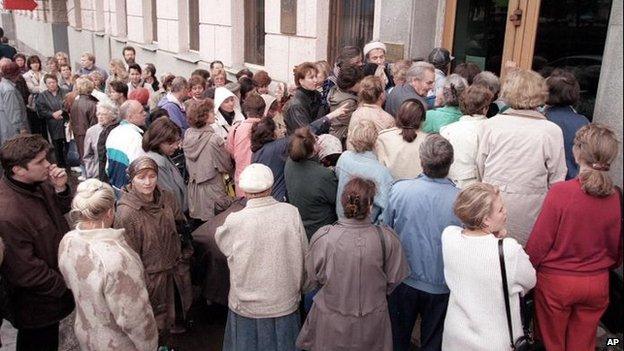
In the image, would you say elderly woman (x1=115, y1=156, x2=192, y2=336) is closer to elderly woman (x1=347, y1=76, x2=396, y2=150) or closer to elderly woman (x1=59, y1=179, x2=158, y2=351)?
elderly woman (x1=59, y1=179, x2=158, y2=351)

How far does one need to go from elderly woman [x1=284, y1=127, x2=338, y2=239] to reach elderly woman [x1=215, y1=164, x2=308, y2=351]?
54 cm

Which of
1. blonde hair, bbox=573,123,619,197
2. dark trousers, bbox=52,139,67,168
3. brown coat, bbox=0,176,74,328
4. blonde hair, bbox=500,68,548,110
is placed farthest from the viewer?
dark trousers, bbox=52,139,67,168

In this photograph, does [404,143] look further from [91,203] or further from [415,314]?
[91,203]

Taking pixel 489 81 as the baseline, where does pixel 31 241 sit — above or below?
below

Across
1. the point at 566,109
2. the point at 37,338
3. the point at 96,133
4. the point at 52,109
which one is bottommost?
the point at 37,338

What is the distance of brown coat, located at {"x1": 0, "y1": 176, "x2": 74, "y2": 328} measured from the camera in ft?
9.84

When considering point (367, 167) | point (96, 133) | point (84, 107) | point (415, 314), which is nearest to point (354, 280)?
point (415, 314)

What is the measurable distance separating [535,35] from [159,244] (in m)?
4.24

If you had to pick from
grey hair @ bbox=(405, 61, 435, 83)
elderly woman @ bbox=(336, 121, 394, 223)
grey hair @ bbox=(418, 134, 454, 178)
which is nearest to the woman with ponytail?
grey hair @ bbox=(418, 134, 454, 178)

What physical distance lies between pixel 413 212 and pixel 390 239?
31 cm

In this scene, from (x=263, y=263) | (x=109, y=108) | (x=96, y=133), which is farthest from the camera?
(x=96, y=133)

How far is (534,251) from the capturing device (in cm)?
309

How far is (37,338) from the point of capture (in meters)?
3.32

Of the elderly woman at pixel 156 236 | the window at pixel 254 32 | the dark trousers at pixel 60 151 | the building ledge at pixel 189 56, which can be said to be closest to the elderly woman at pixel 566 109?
the elderly woman at pixel 156 236
